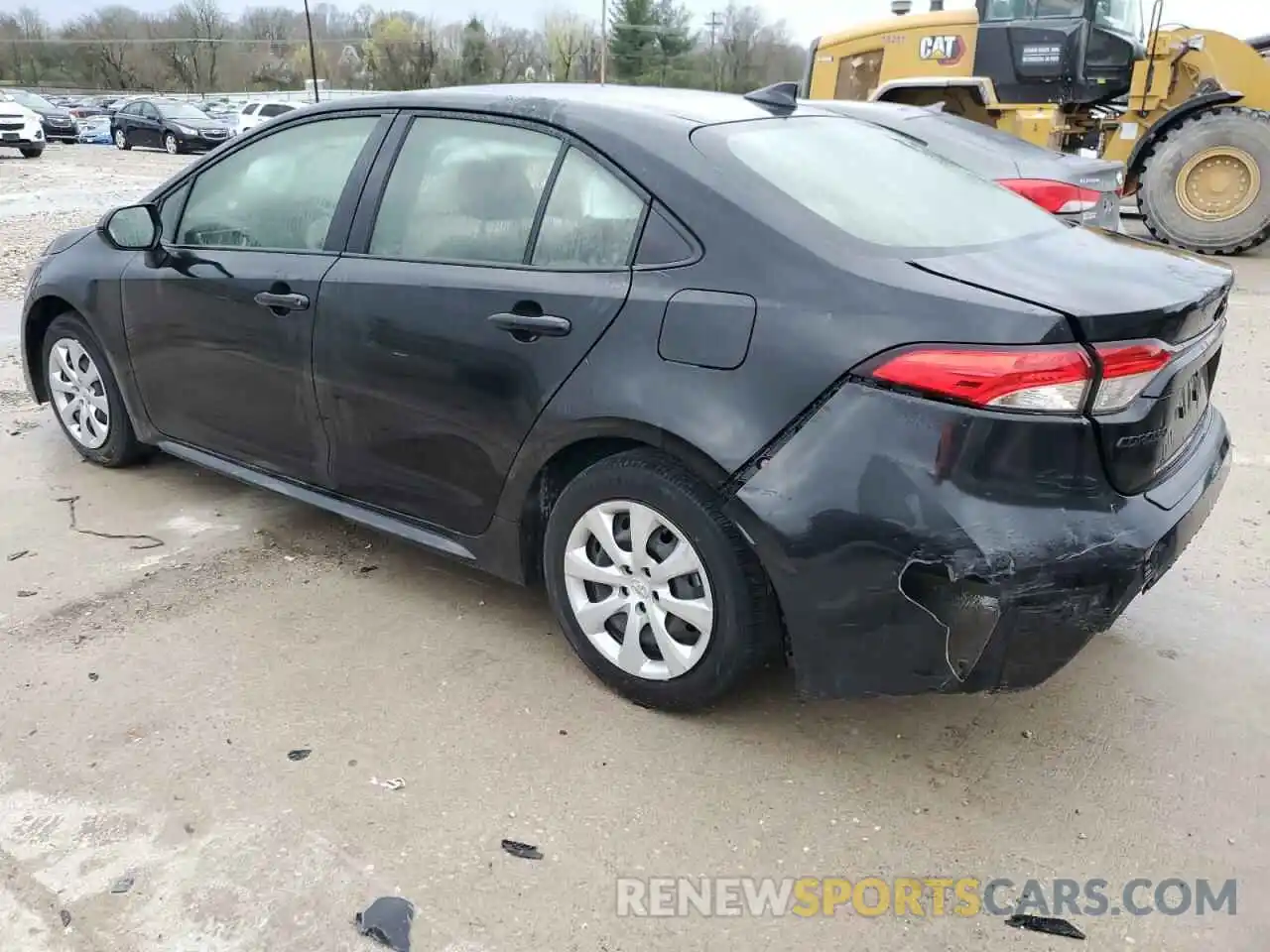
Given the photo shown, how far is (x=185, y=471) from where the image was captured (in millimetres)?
4602

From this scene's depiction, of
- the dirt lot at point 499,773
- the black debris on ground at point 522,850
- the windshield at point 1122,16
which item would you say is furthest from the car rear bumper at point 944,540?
the windshield at point 1122,16

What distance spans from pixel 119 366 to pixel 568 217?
2.38 metres

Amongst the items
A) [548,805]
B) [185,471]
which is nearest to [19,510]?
[185,471]

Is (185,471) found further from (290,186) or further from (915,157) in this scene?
(915,157)

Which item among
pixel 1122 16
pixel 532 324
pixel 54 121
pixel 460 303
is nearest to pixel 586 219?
pixel 532 324

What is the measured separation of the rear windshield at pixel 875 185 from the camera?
8.51 ft

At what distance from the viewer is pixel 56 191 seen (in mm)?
16656

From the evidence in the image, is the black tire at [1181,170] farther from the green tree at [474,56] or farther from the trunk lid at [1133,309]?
the green tree at [474,56]

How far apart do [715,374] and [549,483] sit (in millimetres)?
708

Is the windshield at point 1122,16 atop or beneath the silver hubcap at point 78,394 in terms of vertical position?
atop

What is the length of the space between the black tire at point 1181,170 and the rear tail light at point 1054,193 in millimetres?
5299

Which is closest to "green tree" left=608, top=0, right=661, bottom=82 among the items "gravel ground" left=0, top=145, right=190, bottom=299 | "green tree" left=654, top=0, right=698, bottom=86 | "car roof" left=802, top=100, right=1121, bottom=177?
"green tree" left=654, top=0, right=698, bottom=86

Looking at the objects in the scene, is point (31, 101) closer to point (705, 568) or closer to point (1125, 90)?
point (1125, 90)

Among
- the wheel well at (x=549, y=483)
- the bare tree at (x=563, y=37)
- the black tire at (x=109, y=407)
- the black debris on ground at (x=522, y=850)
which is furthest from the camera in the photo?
the bare tree at (x=563, y=37)
